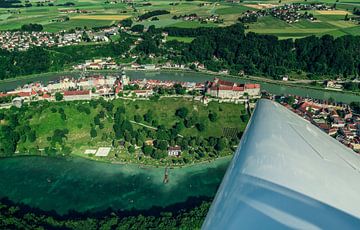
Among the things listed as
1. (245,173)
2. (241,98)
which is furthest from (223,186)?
(241,98)

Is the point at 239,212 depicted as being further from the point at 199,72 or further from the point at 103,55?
the point at 103,55

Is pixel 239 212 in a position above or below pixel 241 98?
above

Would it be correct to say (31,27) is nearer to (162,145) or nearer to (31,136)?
(31,136)

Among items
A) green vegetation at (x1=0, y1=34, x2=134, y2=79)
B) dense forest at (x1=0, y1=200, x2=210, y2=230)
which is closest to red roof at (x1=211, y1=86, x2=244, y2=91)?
dense forest at (x1=0, y1=200, x2=210, y2=230)

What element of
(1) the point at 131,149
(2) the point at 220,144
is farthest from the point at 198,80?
(1) the point at 131,149

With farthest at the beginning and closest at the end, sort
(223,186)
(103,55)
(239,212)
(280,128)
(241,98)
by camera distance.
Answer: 1. (103,55)
2. (241,98)
3. (280,128)
4. (223,186)
5. (239,212)

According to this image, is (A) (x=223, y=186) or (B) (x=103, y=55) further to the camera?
(B) (x=103, y=55)
